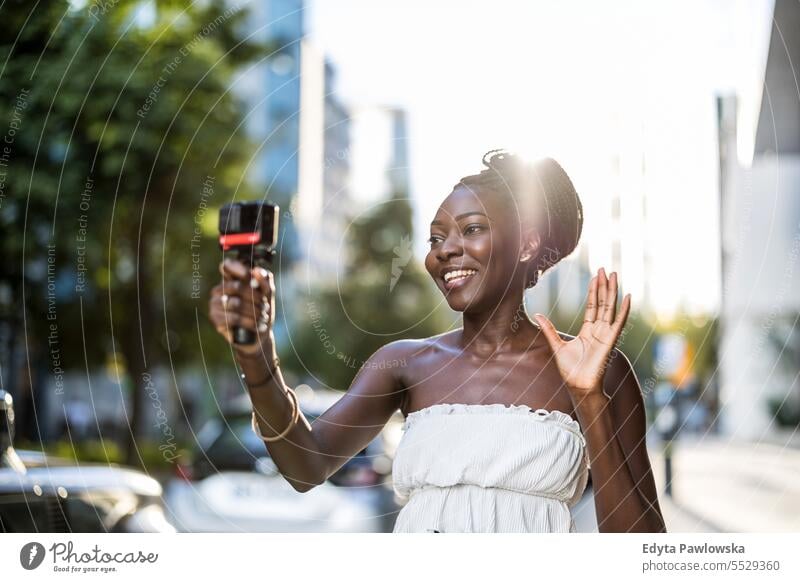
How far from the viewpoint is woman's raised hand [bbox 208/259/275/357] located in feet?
6.72

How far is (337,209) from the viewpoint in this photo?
14.5ft

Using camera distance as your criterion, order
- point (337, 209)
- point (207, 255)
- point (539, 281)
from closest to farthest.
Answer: point (539, 281) → point (337, 209) → point (207, 255)

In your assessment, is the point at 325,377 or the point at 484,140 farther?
the point at 325,377

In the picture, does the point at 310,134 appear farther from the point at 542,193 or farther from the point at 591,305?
the point at 591,305

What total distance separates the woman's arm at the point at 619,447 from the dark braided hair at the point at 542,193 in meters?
0.31

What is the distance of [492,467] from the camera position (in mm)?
2188

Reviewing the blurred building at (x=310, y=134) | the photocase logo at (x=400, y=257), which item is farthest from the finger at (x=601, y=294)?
the blurred building at (x=310, y=134)

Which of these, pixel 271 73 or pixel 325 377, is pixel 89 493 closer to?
pixel 271 73

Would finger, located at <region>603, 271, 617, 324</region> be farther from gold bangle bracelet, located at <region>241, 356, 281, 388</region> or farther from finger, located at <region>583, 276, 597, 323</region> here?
gold bangle bracelet, located at <region>241, 356, 281, 388</region>

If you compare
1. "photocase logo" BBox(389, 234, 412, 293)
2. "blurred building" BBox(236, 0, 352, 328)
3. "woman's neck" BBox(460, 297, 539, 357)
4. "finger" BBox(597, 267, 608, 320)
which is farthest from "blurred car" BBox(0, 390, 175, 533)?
"finger" BBox(597, 267, 608, 320)

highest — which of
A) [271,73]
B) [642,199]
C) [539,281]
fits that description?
[271,73]

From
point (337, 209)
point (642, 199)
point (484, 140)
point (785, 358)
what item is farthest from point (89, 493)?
point (785, 358)
